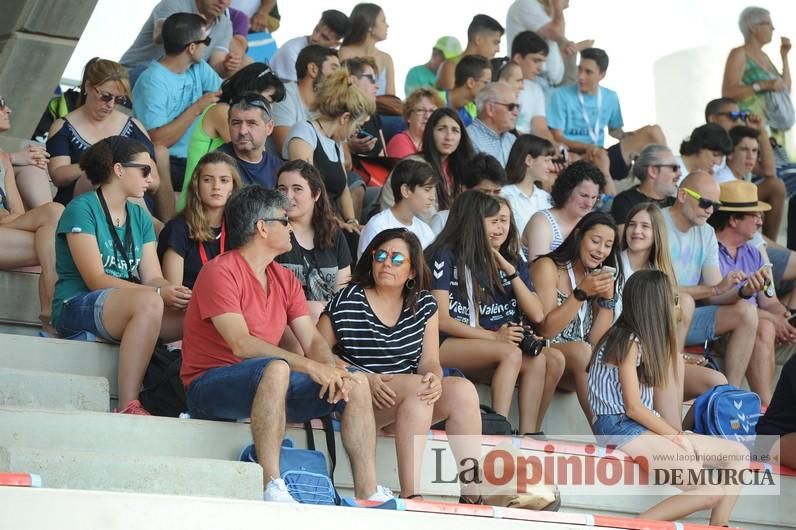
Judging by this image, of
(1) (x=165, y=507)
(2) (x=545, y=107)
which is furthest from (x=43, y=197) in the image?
(2) (x=545, y=107)

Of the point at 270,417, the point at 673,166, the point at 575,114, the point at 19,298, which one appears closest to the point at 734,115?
the point at 575,114

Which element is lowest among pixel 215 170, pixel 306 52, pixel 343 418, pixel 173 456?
pixel 173 456

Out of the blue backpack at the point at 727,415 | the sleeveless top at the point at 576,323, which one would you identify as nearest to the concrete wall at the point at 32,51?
the sleeveless top at the point at 576,323

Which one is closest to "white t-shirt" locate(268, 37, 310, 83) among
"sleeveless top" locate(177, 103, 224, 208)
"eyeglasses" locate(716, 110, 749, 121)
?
"sleeveless top" locate(177, 103, 224, 208)

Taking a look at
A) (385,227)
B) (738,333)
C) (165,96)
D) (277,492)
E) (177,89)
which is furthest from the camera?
(177,89)

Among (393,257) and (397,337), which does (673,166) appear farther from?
(397,337)

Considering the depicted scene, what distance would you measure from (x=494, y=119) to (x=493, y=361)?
3055mm

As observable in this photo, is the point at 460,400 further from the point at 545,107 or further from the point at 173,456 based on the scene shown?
the point at 545,107

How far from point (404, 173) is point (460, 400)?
2.03 meters

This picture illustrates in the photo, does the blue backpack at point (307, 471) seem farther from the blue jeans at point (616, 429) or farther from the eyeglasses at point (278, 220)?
the blue jeans at point (616, 429)

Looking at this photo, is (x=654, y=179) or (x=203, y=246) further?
(x=654, y=179)

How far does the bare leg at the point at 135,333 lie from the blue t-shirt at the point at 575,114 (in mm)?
5312

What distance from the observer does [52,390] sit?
5758 millimetres

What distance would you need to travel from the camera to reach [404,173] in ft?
25.0
